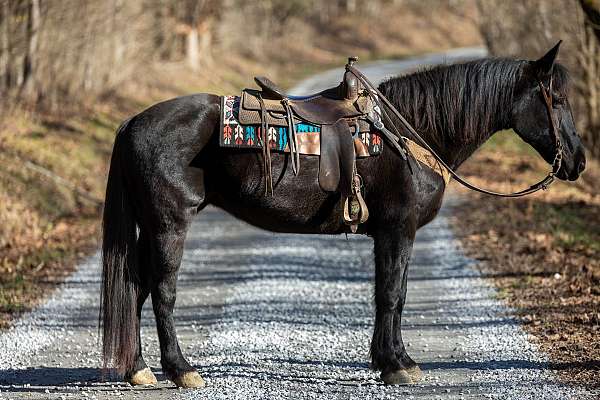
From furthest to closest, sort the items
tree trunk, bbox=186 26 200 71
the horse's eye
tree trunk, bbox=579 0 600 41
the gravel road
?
tree trunk, bbox=186 26 200 71 → tree trunk, bbox=579 0 600 41 → the horse's eye → the gravel road

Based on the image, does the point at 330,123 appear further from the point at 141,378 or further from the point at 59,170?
the point at 59,170

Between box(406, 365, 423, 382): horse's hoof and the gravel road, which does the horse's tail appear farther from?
box(406, 365, 423, 382): horse's hoof

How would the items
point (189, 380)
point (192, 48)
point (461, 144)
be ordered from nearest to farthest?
point (189, 380) → point (461, 144) → point (192, 48)

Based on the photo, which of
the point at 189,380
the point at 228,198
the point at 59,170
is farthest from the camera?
the point at 59,170

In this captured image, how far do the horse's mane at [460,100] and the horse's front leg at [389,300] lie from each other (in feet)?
2.58

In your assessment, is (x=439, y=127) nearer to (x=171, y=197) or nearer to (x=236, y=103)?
(x=236, y=103)

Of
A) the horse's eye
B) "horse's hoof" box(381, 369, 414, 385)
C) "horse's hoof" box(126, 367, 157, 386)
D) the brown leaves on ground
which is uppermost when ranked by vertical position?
the horse's eye

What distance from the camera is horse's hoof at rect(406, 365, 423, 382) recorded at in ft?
19.8

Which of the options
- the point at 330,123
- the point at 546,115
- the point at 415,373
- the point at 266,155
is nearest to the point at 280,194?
the point at 266,155

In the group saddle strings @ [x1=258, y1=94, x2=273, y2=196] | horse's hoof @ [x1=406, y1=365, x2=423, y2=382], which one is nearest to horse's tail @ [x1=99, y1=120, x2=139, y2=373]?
saddle strings @ [x1=258, y1=94, x2=273, y2=196]

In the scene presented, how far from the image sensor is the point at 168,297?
600cm

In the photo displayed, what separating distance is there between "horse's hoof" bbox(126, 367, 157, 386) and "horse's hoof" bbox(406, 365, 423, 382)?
173cm

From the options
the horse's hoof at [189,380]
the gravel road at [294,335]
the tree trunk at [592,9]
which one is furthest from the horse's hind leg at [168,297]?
the tree trunk at [592,9]

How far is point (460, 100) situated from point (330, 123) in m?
0.97
